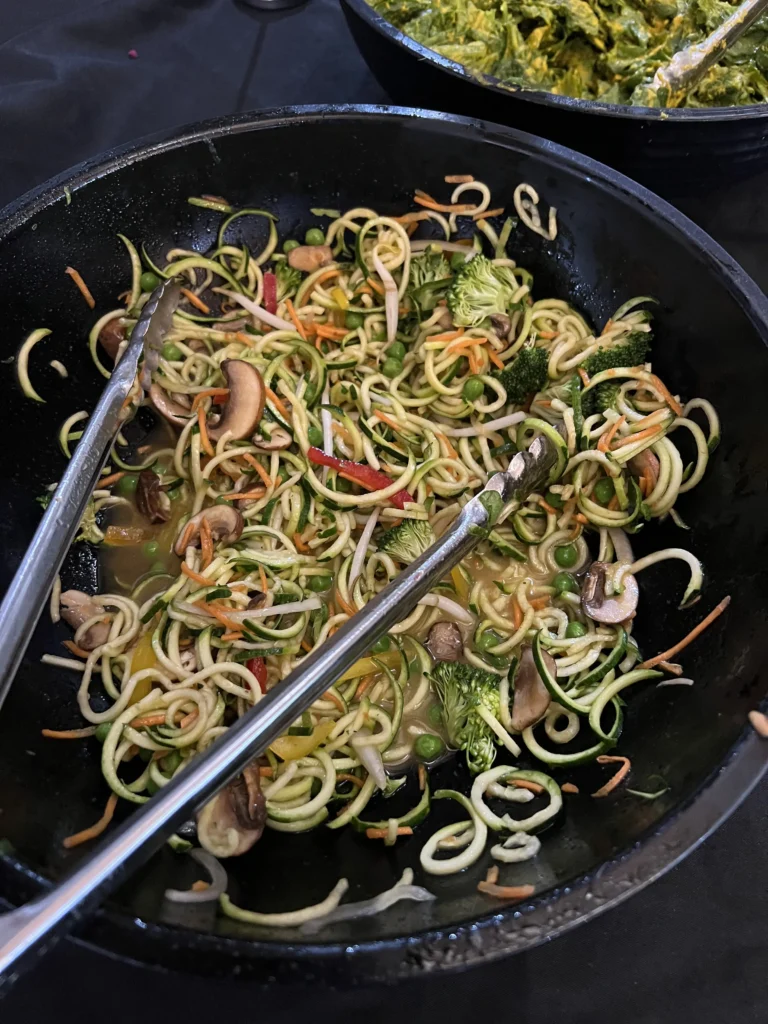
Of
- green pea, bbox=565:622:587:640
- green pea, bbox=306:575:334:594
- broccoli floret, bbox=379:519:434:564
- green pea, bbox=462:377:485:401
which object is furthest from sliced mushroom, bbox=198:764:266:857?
green pea, bbox=462:377:485:401

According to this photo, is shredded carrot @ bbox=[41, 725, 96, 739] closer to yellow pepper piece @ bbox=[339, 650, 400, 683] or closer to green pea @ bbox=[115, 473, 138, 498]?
yellow pepper piece @ bbox=[339, 650, 400, 683]

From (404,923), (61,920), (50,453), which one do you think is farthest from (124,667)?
(404,923)

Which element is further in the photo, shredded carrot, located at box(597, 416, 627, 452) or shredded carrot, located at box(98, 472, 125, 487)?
shredded carrot, located at box(98, 472, 125, 487)

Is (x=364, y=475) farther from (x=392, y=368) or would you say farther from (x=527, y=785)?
(x=527, y=785)

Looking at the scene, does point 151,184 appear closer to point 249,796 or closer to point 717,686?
point 249,796

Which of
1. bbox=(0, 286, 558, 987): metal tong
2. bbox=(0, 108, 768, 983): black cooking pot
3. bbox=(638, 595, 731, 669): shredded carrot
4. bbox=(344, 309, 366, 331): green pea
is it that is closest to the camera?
bbox=(0, 286, 558, 987): metal tong
